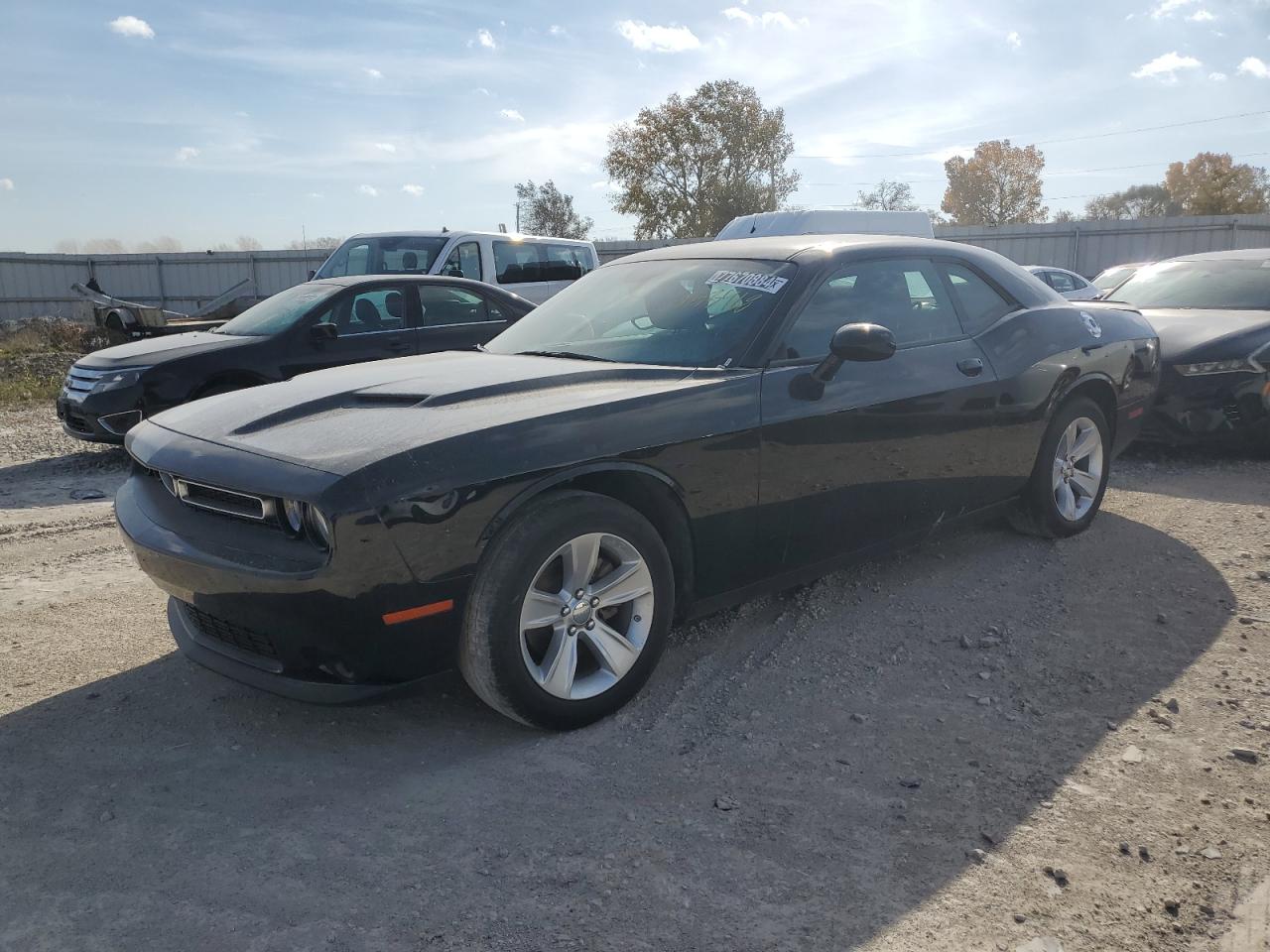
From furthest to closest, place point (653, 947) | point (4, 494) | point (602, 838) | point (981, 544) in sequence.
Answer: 1. point (4, 494)
2. point (981, 544)
3. point (602, 838)
4. point (653, 947)

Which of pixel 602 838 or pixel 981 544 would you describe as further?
pixel 981 544

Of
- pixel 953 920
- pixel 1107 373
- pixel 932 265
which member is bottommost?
pixel 953 920

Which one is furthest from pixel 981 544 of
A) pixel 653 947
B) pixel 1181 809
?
pixel 653 947

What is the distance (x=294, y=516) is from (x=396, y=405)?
62 centimetres

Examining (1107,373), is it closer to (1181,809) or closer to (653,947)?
(1181,809)

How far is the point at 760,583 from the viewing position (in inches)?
145

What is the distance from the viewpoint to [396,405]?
3.29 metres

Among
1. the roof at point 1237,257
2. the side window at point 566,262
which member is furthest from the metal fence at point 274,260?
the roof at point 1237,257

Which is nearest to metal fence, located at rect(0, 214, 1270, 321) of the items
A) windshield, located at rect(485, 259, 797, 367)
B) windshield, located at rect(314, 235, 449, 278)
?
windshield, located at rect(314, 235, 449, 278)

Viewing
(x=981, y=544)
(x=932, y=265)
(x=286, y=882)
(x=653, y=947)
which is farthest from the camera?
(x=981, y=544)

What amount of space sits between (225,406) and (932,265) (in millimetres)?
3084

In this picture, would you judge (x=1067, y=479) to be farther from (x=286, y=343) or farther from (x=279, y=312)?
(x=279, y=312)

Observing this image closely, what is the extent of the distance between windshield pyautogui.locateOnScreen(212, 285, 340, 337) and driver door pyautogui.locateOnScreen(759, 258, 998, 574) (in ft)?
17.2

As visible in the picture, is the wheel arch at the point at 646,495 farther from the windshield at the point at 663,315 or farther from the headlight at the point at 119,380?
the headlight at the point at 119,380
